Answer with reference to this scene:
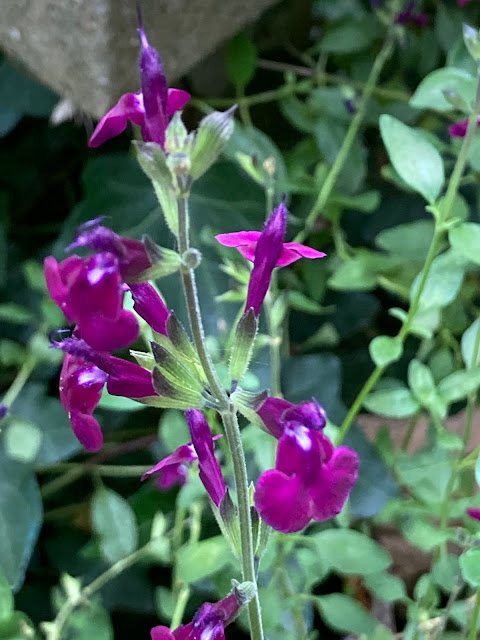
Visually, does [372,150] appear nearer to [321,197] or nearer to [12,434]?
[321,197]

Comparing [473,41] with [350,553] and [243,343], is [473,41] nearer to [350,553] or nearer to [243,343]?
[243,343]

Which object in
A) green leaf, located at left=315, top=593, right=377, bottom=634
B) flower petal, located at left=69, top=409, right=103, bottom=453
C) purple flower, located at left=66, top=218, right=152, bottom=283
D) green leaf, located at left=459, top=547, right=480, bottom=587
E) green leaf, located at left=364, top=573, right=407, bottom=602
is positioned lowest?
green leaf, located at left=364, top=573, right=407, bottom=602

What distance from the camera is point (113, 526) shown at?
2.29ft

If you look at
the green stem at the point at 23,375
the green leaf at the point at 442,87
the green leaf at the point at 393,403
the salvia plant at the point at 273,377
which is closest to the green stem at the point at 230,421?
the salvia plant at the point at 273,377

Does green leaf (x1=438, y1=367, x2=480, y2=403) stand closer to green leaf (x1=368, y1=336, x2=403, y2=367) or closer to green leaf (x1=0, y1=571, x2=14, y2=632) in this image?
green leaf (x1=368, y1=336, x2=403, y2=367)

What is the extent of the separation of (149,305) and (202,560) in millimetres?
289

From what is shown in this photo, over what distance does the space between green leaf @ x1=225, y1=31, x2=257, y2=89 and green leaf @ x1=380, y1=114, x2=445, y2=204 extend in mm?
322

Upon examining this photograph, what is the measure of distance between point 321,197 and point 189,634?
0.50 meters

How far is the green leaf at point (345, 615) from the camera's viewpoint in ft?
1.89

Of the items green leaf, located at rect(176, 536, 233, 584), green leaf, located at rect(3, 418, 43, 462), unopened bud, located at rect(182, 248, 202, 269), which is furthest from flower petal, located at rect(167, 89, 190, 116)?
green leaf, located at rect(3, 418, 43, 462)

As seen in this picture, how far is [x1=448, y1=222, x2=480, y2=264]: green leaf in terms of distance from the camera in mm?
480

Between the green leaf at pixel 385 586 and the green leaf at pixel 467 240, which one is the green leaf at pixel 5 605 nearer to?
the green leaf at pixel 385 586

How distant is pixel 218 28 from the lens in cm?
70

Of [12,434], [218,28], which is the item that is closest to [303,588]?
[12,434]
